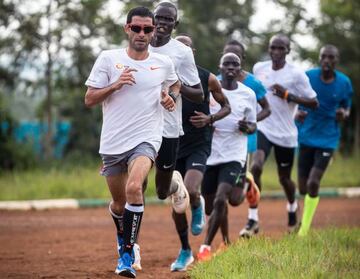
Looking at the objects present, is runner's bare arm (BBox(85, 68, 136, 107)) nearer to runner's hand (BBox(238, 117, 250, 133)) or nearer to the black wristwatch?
the black wristwatch

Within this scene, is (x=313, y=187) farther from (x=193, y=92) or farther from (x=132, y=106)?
(x=132, y=106)

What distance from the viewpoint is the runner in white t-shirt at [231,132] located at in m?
10.1

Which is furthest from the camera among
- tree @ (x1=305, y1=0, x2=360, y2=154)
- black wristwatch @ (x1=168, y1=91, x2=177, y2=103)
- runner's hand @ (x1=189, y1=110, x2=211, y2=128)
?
tree @ (x1=305, y1=0, x2=360, y2=154)

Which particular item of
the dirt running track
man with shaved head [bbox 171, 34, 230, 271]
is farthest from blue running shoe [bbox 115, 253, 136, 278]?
man with shaved head [bbox 171, 34, 230, 271]

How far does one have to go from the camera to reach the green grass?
7008 mm

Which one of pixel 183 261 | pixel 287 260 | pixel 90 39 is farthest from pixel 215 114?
pixel 90 39

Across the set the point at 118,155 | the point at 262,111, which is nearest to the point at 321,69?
the point at 262,111

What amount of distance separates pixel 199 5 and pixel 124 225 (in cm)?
2209

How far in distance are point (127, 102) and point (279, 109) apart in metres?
5.07

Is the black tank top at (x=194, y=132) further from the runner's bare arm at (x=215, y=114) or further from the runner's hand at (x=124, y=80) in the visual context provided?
the runner's hand at (x=124, y=80)

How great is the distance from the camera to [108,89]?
7.43m

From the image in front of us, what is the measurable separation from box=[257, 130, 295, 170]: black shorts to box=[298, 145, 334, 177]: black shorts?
16 centimetres

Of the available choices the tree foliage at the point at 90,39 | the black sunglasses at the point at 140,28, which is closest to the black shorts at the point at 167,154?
the black sunglasses at the point at 140,28

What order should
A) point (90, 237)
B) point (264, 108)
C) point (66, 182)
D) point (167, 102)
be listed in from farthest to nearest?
point (66, 182), point (90, 237), point (264, 108), point (167, 102)
